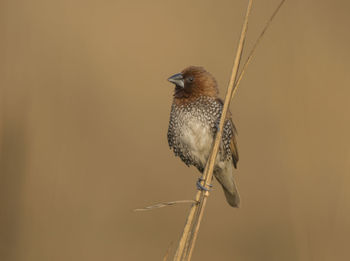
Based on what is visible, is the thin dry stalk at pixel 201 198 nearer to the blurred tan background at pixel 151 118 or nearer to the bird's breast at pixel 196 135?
the bird's breast at pixel 196 135

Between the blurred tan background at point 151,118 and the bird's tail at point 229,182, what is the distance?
632 millimetres

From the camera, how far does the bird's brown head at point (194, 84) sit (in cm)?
249

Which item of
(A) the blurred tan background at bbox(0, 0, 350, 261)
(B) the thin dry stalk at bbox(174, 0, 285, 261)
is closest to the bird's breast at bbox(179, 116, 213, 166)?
(B) the thin dry stalk at bbox(174, 0, 285, 261)

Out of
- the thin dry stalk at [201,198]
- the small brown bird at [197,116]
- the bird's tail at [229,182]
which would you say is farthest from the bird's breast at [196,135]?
the thin dry stalk at [201,198]

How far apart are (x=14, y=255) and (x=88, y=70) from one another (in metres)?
1.64

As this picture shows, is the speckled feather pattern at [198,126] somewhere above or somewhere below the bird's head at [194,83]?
below

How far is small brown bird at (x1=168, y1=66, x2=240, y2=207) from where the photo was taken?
244 cm

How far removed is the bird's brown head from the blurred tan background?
3.09 feet

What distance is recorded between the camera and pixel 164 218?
3607 millimetres

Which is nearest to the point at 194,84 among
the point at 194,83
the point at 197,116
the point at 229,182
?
the point at 194,83

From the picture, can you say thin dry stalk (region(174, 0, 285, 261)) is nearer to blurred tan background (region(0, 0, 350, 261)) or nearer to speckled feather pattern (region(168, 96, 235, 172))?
speckled feather pattern (region(168, 96, 235, 172))

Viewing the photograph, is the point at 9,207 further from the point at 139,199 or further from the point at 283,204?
the point at 283,204

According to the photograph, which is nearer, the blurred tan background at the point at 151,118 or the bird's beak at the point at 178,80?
the bird's beak at the point at 178,80

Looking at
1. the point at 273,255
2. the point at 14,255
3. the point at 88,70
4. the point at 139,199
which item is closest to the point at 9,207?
the point at 14,255
